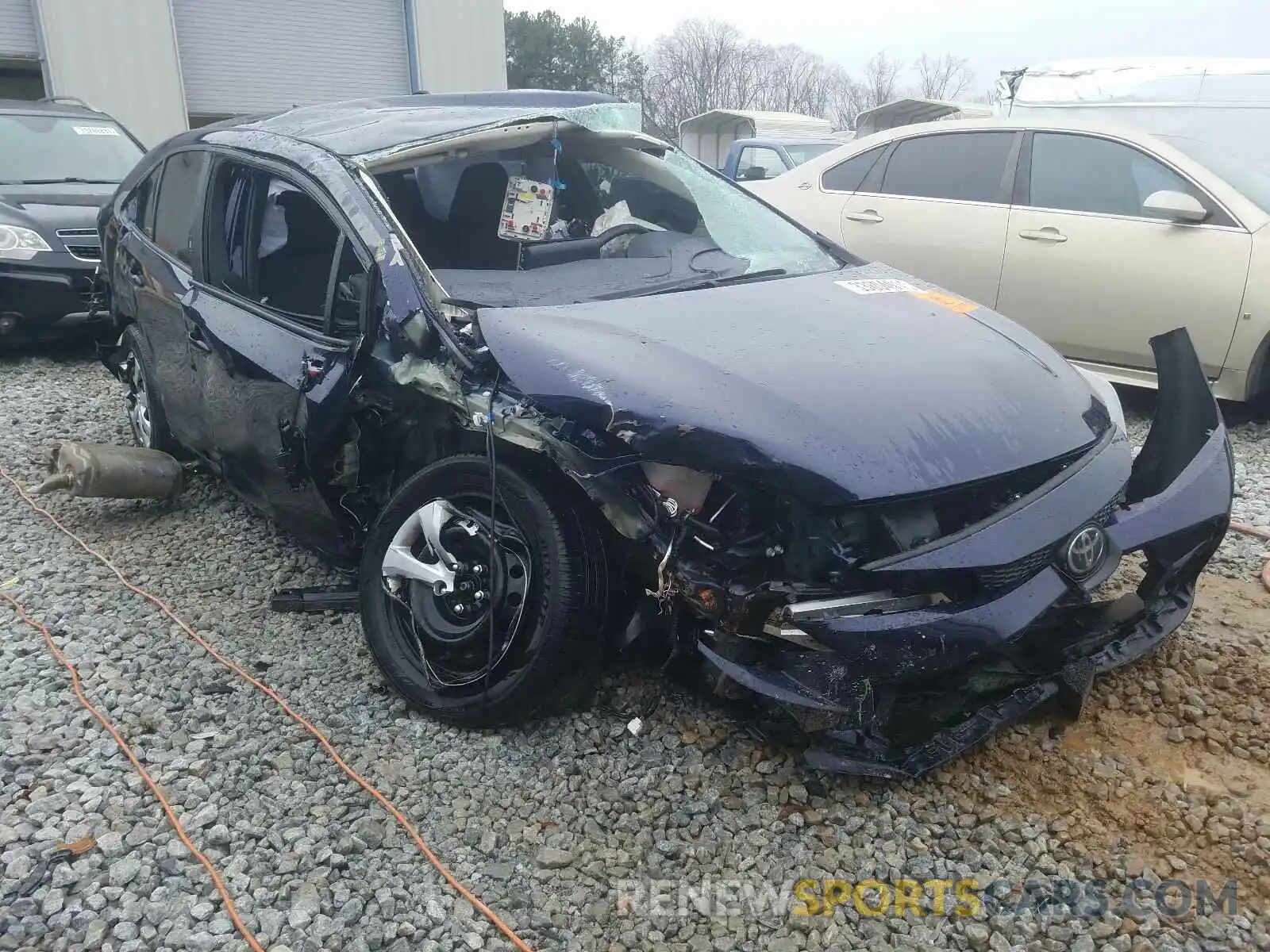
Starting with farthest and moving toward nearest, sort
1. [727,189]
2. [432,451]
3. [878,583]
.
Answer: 1. [727,189]
2. [432,451]
3. [878,583]

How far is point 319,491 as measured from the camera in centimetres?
324

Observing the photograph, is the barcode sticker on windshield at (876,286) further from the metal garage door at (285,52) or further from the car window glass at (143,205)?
the metal garage door at (285,52)

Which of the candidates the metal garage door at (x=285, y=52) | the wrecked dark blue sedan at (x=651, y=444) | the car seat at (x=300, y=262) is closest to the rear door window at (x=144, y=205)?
the wrecked dark blue sedan at (x=651, y=444)

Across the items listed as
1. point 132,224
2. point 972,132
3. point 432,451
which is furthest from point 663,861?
point 972,132

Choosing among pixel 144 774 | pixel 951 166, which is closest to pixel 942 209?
pixel 951 166

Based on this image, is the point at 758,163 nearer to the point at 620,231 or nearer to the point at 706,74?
the point at 620,231

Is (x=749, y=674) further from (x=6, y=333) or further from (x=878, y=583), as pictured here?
(x=6, y=333)

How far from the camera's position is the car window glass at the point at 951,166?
5766mm

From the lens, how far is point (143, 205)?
4469 millimetres

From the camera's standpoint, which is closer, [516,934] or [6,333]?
[516,934]

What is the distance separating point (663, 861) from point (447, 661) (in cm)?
85

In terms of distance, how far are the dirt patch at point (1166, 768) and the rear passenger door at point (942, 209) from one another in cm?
316

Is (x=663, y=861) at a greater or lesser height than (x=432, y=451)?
lesser

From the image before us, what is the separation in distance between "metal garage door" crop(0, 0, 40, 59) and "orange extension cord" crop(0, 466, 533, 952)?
14.2 meters
